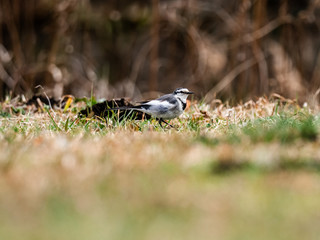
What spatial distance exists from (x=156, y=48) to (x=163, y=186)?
565 centimetres

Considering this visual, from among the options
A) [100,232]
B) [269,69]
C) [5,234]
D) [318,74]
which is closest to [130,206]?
[100,232]

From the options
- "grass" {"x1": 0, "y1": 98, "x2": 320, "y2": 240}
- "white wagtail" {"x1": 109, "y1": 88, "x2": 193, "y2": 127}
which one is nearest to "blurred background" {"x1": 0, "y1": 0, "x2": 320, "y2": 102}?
Answer: "white wagtail" {"x1": 109, "y1": 88, "x2": 193, "y2": 127}

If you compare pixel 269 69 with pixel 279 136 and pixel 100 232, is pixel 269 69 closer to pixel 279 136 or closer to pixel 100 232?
pixel 279 136

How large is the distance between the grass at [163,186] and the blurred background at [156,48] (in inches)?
157

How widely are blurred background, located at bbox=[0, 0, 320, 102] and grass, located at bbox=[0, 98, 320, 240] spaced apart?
3.98 m

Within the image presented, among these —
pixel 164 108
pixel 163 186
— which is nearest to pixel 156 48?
pixel 164 108

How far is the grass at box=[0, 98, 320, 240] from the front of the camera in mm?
2125

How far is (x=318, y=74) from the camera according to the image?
27.8ft

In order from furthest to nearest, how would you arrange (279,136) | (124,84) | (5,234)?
(124,84) < (279,136) < (5,234)

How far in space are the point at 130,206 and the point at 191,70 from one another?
6.90 meters

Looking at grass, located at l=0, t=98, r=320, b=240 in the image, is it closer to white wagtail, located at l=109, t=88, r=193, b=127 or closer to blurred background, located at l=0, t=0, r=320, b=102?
white wagtail, located at l=109, t=88, r=193, b=127

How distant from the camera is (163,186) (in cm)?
255

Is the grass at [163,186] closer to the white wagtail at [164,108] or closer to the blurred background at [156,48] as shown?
the white wagtail at [164,108]

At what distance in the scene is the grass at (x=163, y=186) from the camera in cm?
212
